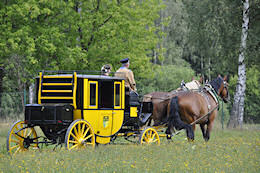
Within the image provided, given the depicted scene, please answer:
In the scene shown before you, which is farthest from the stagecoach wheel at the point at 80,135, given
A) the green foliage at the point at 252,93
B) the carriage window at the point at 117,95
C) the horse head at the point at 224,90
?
the green foliage at the point at 252,93

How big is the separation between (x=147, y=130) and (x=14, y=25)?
34.7 ft

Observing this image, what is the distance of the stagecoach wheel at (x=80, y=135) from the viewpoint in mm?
9686

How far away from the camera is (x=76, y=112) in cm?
1041

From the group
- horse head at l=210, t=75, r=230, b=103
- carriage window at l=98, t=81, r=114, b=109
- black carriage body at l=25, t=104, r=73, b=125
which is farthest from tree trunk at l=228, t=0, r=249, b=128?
black carriage body at l=25, t=104, r=73, b=125

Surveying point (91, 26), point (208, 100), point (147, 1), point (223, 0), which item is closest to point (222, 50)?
point (223, 0)

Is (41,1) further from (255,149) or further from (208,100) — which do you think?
(255,149)

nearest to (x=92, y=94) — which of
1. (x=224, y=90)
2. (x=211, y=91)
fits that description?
(x=211, y=91)

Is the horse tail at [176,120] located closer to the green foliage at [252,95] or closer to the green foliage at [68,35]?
the green foliage at [68,35]

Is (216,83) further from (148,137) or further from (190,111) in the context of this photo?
(148,137)

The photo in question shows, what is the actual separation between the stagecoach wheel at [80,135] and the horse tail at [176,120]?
3.36 m

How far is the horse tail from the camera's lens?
12.8m

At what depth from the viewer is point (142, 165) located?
826 cm

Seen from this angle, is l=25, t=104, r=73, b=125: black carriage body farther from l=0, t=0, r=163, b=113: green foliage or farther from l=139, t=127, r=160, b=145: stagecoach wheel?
l=0, t=0, r=163, b=113: green foliage

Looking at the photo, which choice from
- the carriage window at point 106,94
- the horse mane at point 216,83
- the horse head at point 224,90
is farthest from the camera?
the horse head at point 224,90
